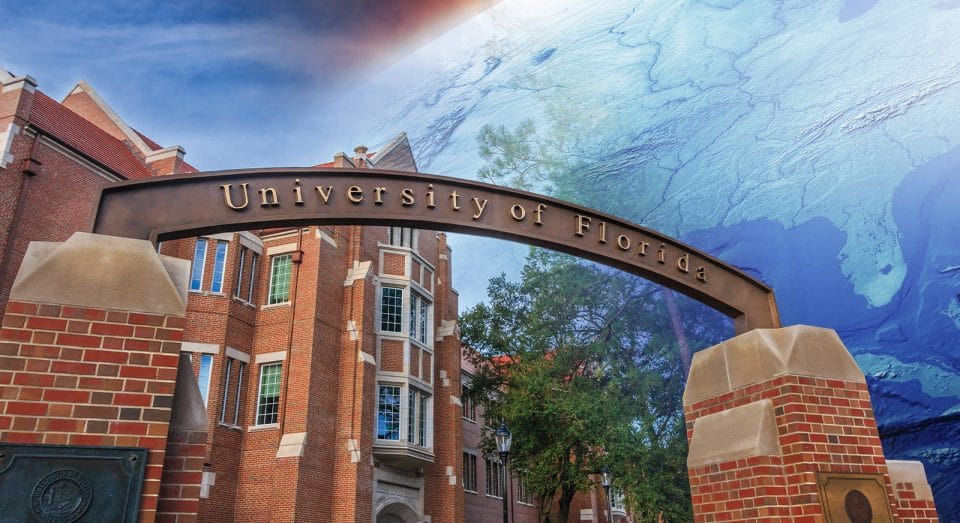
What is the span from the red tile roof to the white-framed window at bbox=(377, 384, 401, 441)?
1070 cm

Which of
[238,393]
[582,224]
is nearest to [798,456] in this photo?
[582,224]

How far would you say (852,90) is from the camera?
1730 inches

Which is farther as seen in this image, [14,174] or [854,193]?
[854,193]

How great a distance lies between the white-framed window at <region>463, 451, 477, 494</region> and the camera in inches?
1276

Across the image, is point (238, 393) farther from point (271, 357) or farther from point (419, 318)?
point (419, 318)

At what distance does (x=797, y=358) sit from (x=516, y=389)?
24759mm

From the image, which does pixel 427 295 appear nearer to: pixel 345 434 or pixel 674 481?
pixel 345 434

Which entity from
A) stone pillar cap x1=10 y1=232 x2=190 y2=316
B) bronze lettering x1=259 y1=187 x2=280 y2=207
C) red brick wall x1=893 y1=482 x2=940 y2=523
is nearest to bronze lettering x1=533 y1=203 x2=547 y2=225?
bronze lettering x1=259 y1=187 x2=280 y2=207

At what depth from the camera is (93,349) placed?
3488 mm

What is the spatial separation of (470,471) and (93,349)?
31.3m

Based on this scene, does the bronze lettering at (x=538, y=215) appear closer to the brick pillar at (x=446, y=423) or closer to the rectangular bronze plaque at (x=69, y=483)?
the rectangular bronze plaque at (x=69, y=483)

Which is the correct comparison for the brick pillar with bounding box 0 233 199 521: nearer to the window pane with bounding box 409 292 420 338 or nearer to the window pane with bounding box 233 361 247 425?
the window pane with bounding box 233 361 247 425

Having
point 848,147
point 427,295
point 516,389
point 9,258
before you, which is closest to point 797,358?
point 9,258

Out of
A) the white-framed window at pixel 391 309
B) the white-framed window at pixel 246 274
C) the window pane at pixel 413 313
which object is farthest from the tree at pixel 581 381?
the white-framed window at pixel 246 274
